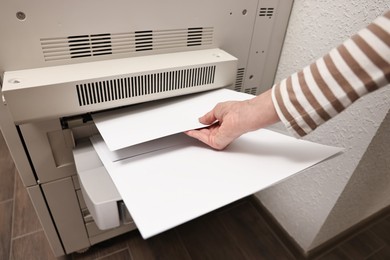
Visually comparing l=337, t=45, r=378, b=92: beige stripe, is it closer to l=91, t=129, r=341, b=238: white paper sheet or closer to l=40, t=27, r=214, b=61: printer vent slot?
l=91, t=129, r=341, b=238: white paper sheet

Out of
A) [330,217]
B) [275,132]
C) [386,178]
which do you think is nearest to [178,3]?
[275,132]

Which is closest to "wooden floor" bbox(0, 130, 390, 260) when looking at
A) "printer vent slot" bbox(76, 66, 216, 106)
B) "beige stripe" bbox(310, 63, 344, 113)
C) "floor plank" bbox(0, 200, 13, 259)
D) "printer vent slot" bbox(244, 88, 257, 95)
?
"floor plank" bbox(0, 200, 13, 259)

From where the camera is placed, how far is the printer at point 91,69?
0.46 meters

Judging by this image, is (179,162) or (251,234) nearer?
(179,162)

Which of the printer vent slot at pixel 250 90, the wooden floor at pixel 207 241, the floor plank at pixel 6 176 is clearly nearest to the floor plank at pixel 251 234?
the wooden floor at pixel 207 241

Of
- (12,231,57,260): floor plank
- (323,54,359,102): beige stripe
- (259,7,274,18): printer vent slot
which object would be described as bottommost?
(12,231,57,260): floor plank

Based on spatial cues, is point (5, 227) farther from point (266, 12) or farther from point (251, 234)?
point (266, 12)

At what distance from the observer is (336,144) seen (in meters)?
0.72

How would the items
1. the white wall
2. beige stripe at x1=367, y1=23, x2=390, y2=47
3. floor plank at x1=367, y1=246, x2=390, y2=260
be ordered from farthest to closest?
floor plank at x1=367, y1=246, x2=390, y2=260
the white wall
beige stripe at x1=367, y1=23, x2=390, y2=47

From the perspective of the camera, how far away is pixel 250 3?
2.14 ft

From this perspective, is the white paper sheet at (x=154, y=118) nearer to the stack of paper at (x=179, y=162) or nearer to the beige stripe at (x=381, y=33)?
the stack of paper at (x=179, y=162)

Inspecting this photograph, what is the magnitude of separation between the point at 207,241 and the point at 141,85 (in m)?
0.70

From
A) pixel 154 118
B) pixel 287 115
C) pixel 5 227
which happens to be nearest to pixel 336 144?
pixel 287 115

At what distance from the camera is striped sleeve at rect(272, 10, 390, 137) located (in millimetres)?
340
